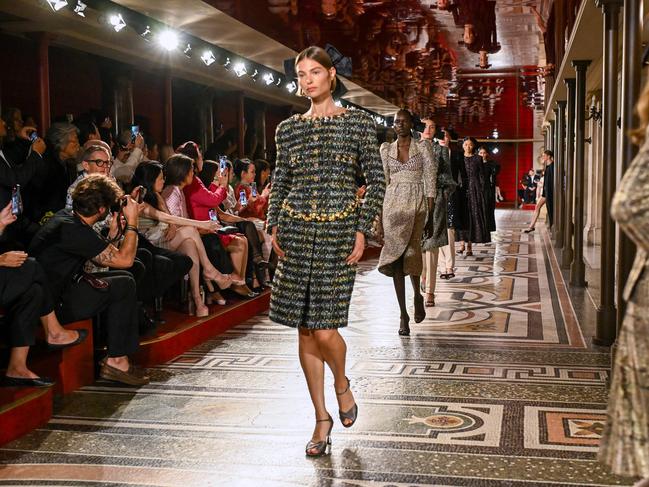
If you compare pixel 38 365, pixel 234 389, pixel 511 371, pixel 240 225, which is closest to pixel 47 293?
pixel 38 365

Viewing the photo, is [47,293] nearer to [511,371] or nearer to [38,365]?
[38,365]

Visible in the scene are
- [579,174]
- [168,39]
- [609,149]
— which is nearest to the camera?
[609,149]

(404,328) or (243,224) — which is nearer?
(404,328)

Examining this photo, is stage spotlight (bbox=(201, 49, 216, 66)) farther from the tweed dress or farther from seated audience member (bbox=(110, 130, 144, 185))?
the tweed dress

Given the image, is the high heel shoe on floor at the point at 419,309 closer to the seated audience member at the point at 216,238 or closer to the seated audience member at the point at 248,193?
the seated audience member at the point at 216,238

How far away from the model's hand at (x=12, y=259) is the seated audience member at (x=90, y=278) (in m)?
0.41

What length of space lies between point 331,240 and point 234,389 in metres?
1.62

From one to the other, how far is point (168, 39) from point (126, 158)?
5.95 feet

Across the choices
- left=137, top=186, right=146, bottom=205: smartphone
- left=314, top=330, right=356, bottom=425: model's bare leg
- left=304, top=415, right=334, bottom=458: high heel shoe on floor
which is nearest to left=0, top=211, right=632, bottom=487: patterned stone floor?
left=304, top=415, right=334, bottom=458: high heel shoe on floor

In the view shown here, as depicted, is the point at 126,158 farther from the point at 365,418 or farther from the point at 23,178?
the point at 365,418

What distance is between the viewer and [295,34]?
10.6 m

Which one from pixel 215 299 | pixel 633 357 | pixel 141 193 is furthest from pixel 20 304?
pixel 633 357

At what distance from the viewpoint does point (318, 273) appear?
3.69 meters

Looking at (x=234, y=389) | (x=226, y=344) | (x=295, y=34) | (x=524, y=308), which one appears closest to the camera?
(x=234, y=389)
